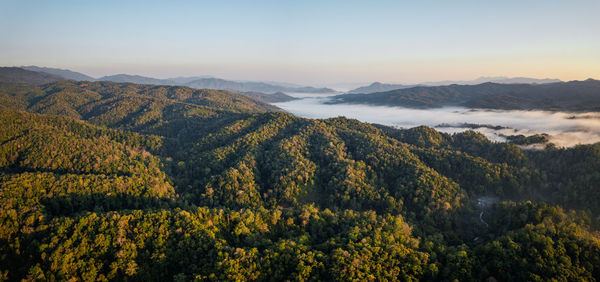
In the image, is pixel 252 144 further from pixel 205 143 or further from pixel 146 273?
pixel 146 273

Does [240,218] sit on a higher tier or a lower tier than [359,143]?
lower

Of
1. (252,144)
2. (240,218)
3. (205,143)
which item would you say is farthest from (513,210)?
(205,143)

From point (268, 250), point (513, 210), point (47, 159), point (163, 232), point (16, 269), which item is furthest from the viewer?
point (47, 159)

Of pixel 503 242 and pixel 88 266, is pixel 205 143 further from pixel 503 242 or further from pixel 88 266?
pixel 503 242

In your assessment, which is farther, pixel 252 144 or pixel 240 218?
pixel 252 144

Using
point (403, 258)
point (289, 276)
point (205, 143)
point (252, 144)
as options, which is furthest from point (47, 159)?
point (403, 258)

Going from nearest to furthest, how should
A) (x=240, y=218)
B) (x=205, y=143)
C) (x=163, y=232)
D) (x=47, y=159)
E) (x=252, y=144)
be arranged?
(x=163, y=232), (x=240, y=218), (x=47, y=159), (x=252, y=144), (x=205, y=143)

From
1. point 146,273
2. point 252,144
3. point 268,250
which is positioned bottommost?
point 146,273
